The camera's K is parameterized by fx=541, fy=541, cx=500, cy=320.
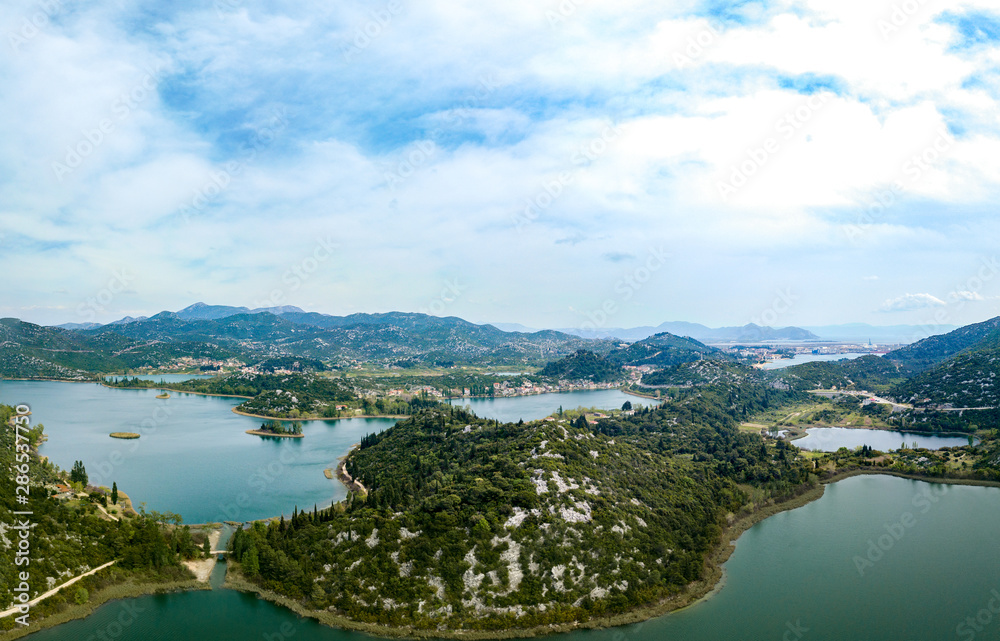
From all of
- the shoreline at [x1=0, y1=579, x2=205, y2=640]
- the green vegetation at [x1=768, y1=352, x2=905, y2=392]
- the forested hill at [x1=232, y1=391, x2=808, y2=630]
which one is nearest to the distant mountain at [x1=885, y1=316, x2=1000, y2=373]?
the green vegetation at [x1=768, y1=352, x2=905, y2=392]

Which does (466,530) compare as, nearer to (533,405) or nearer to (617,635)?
(617,635)

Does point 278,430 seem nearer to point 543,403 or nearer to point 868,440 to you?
point 543,403

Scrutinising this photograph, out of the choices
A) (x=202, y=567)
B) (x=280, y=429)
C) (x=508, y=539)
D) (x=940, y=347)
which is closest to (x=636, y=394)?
(x=280, y=429)

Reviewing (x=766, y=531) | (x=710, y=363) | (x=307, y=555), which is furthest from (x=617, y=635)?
(x=710, y=363)
